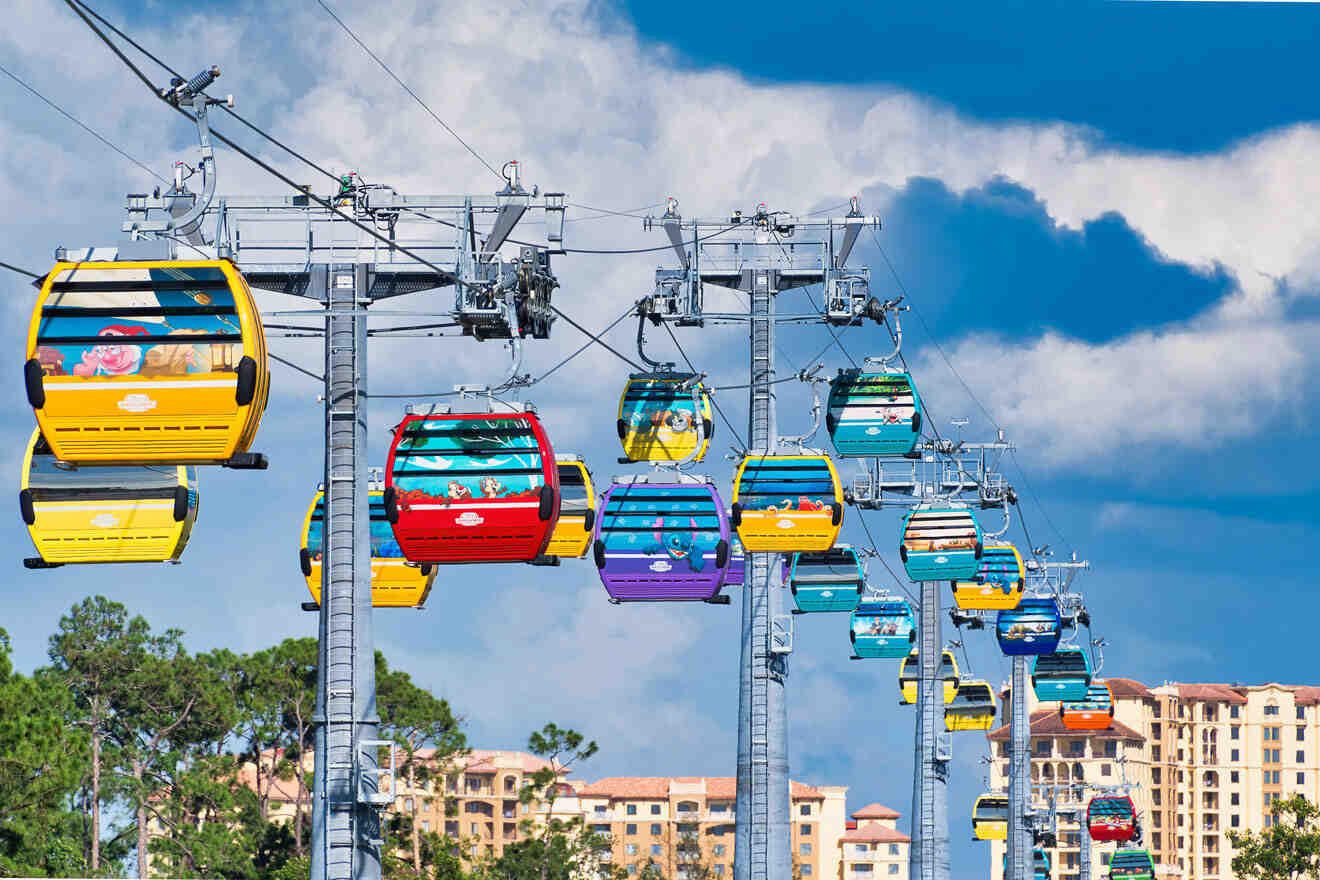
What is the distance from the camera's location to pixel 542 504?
832 inches

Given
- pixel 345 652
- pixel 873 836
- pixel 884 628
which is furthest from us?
pixel 873 836

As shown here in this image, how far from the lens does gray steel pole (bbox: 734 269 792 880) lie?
88.5 feet

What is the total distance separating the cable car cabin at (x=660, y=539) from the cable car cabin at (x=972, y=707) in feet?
93.7

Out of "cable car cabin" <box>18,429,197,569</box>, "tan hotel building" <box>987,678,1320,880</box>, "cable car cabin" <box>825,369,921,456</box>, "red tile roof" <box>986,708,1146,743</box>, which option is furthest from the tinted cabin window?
"tan hotel building" <box>987,678,1320,880</box>

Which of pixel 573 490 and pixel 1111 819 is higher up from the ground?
pixel 573 490

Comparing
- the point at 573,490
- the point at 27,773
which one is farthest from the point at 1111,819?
the point at 573,490

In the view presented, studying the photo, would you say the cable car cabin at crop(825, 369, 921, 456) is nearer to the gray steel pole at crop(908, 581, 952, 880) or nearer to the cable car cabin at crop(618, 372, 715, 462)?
the cable car cabin at crop(618, 372, 715, 462)

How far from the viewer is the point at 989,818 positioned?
207 ft

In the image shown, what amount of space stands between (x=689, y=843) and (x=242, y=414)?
11432 centimetres

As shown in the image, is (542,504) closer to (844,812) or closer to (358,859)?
(358,859)

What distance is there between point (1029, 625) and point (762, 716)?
990 inches

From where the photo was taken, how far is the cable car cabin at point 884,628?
46312 mm

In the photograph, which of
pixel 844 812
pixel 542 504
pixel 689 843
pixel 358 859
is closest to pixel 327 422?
pixel 542 504

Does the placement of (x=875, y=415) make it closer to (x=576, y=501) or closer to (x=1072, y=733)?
(x=576, y=501)
